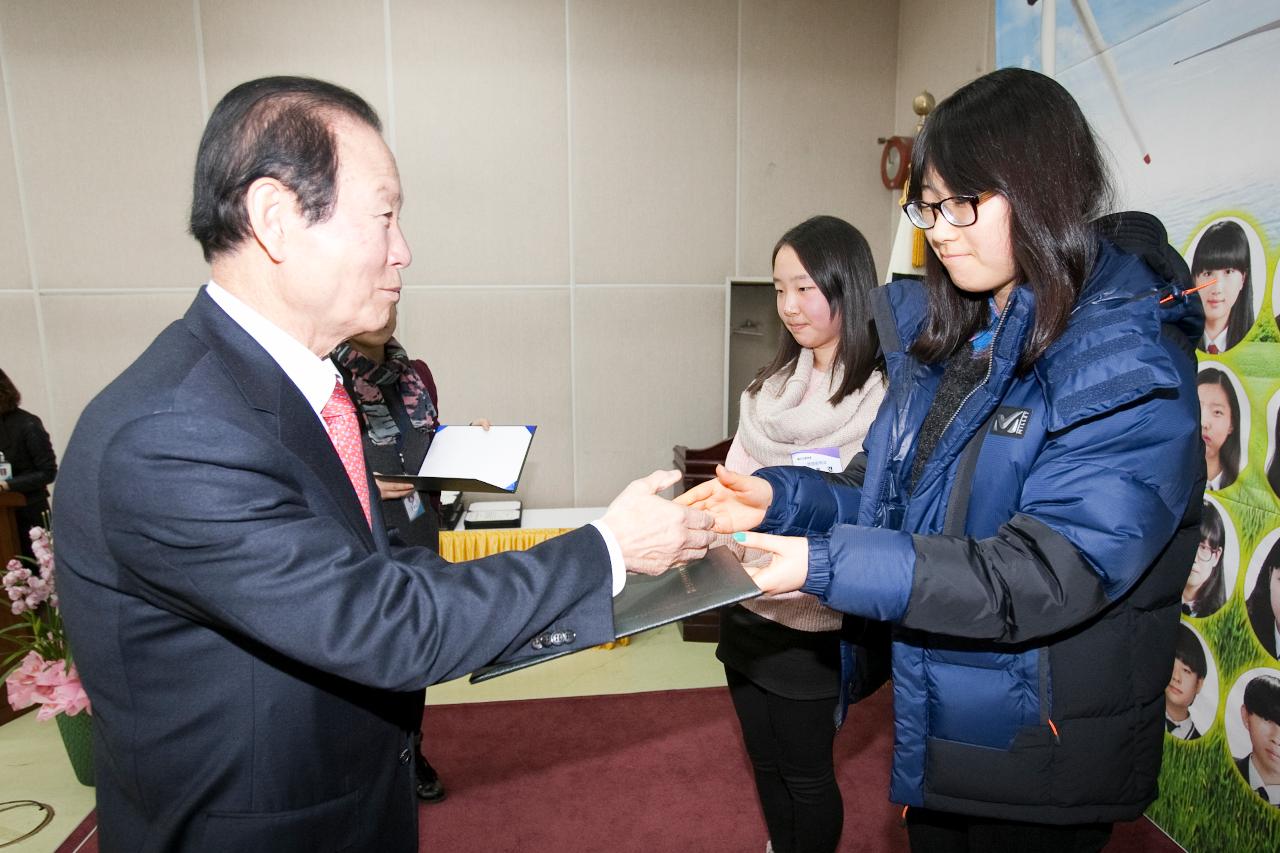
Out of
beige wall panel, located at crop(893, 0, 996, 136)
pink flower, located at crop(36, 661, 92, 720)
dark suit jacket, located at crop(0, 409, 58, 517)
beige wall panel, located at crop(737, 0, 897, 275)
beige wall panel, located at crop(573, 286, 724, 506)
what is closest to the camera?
pink flower, located at crop(36, 661, 92, 720)

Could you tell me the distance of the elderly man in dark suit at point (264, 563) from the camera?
86cm

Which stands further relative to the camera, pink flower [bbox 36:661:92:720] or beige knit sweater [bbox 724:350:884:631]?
pink flower [bbox 36:661:92:720]

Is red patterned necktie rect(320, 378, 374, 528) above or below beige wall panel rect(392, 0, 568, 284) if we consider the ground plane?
below

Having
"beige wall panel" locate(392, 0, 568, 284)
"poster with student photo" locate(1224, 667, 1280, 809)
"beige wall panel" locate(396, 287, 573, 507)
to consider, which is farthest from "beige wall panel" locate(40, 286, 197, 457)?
"poster with student photo" locate(1224, 667, 1280, 809)

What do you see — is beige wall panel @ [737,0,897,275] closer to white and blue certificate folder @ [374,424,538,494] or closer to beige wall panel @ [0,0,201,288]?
white and blue certificate folder @ [374,424,538,494]

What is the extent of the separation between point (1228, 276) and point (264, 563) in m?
2.25

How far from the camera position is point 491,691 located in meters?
3.39

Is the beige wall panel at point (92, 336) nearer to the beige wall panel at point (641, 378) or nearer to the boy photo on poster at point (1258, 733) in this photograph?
the beige wall panel at point (641, 378)

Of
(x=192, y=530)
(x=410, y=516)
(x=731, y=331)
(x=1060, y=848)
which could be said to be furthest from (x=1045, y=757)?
(x=731, y=331)

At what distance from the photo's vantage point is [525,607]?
96 centimetres

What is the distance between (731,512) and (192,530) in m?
1.01

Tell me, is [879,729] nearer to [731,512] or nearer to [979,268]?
[731,512]

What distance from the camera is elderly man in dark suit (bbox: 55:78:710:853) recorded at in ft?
2.81

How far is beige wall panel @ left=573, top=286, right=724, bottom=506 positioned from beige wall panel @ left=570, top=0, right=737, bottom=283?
0.13 meters
